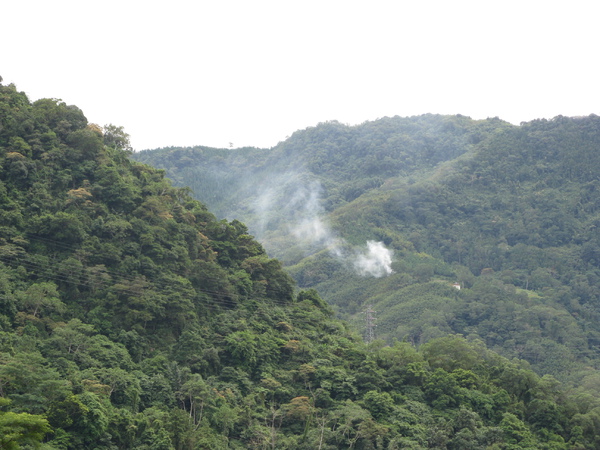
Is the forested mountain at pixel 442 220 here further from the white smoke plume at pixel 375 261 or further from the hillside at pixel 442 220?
the white smoke plume at pixel 375 261

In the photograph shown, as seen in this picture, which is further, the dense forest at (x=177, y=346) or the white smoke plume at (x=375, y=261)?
the white smoke plume at (x=375, y=261)

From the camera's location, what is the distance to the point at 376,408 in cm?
3847

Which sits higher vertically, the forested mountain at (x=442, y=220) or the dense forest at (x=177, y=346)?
the forested mountain at (x=442, y=220)

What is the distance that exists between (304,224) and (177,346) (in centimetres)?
7542

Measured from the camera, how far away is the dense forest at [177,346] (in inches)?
1296

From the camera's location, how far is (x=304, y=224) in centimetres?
11412

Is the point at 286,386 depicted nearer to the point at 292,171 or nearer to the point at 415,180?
the point at 415,180

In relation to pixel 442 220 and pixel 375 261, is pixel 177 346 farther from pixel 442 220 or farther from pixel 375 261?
pixel 442 220

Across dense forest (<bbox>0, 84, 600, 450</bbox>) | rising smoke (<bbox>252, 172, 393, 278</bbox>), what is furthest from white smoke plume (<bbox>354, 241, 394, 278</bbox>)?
dense forest (<bbox>0, 84, 600, 450</bbox>)

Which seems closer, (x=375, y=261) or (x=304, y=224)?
(x=375, y=261)

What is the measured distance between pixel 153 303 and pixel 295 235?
72418 millimetres

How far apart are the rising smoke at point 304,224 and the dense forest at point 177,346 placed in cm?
4504

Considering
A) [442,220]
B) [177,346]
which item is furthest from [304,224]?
[177,346]

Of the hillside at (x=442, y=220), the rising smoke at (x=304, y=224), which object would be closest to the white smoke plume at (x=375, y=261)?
the rising smoke at (x=304, y=224)
